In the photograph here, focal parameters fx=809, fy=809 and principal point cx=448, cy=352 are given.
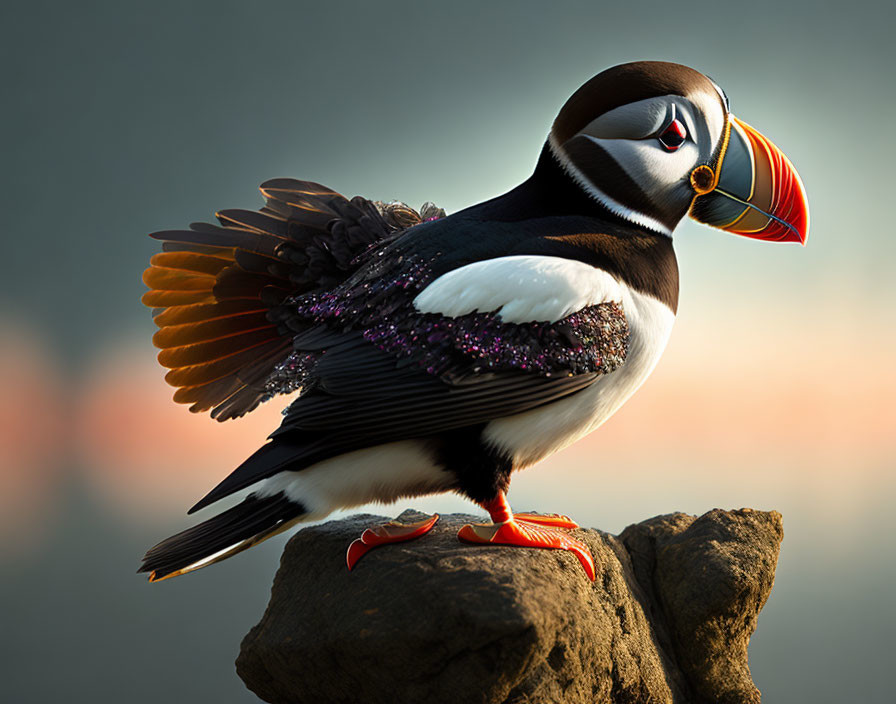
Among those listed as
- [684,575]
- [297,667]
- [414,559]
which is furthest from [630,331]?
[297,667]

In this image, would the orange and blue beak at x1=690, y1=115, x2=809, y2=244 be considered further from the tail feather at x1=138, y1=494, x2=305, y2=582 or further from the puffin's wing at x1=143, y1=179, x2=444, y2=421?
the tail feather at x1=138, y1=494, x2=305, y2=582

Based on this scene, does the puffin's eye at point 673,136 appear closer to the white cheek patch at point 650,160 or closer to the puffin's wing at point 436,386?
the white cheek patch at point 650,160

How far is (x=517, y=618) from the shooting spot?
71.0 inches

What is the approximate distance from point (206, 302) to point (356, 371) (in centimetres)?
79

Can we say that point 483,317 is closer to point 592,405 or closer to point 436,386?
point 436,386

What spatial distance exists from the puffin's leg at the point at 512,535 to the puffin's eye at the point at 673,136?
3.25 ft

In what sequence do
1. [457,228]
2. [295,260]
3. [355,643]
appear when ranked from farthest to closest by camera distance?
[295,260] → [457,228] → [355,643]

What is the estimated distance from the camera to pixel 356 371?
1.90 m

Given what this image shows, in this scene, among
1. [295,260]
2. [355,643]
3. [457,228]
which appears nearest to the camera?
[355,643]

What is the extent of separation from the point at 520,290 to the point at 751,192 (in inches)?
32.0

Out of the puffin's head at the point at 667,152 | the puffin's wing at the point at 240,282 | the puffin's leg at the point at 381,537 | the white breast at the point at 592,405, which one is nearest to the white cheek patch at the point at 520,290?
the white breast at the point at 592,405

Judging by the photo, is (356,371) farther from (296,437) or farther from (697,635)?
(697,635)

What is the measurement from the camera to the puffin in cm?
186

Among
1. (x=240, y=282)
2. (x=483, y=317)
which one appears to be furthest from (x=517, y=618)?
(x=240, y=282)
